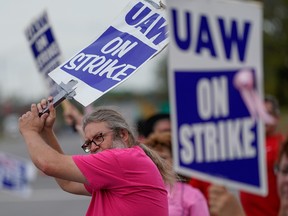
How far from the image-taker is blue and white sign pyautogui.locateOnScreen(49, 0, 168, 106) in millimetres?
4684

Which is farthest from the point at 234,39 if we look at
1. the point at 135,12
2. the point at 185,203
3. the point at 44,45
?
the point at 44,45

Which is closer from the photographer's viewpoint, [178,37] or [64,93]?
[178,37]

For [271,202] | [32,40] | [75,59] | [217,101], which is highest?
[32,40]

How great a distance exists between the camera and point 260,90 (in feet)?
11.9

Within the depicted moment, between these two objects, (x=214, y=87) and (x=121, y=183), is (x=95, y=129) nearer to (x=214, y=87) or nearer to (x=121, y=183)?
(x=121, y=183)

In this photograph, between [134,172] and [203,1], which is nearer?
[203,1]

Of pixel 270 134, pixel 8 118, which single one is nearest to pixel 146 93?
pixel 8 118

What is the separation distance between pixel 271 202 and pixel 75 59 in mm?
2704

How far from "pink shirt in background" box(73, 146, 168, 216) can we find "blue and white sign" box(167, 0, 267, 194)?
29.9 inches

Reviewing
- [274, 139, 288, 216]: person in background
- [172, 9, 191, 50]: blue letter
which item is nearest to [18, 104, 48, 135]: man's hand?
[172, 9, 191, 50]: blue letter

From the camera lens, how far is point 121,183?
4.59m

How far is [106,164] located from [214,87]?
0.96 metres

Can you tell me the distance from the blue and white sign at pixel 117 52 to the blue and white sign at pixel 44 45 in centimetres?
177

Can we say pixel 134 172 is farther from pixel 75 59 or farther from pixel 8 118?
pixel 8 118
